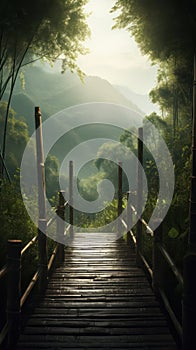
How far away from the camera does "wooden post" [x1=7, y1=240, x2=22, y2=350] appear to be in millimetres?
2932

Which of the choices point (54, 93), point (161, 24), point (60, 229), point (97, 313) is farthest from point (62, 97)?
point (97, 313)

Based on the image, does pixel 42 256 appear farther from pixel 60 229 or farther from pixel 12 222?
pixel 60 229

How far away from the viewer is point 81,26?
Result: 9062 millimetres

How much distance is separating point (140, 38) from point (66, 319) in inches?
279

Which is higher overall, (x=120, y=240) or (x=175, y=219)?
(x=175, y=219)

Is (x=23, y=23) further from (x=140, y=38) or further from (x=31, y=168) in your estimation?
(x=31, y=168)

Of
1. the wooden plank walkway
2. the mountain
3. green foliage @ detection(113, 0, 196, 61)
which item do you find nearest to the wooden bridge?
the wooden plank walkway

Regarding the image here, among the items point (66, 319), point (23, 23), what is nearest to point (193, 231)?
point (66, 319)

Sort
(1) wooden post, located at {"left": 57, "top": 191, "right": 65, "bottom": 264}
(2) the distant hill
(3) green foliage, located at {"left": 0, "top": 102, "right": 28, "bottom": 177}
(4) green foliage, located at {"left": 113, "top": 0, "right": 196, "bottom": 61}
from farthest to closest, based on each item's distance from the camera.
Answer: (2) the distant hill → (3) green foliage, located at {"left": 0, "top": 102, "right": 28, "bottom": 177} → (4) green foliage, located at {"left": 113, "top": 0, "right": 196, "bottom": 61} → (1) wooden post, located at {"left": 57, "top": 191, "right": 65, "bottom": 264}

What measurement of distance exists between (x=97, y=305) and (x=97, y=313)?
0.70ft

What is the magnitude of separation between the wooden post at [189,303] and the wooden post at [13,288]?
1.34 m

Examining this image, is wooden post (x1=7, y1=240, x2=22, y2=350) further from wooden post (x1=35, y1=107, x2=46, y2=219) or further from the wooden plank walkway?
wooden post (x1=35, y1=107, x2=46, y2=219)

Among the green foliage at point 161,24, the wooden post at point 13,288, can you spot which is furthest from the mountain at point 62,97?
the wooden post at point 13,288

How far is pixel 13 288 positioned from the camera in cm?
295
